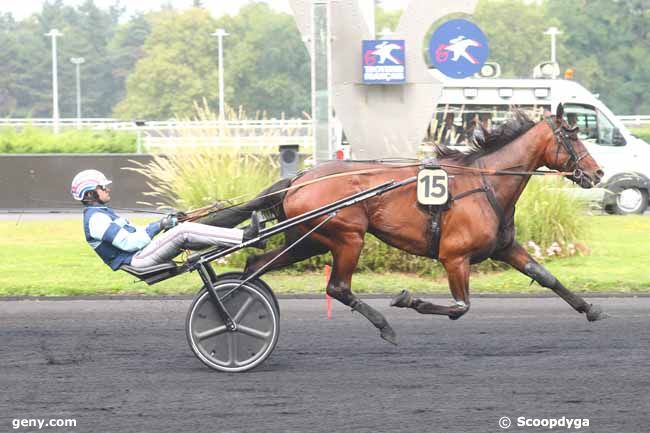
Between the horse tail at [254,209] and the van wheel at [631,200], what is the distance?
1125cm

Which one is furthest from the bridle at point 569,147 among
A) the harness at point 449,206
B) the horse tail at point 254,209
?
the horse tail at point 254,209

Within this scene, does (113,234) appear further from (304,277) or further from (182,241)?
(304,277)

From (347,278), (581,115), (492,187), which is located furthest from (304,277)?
(581,115)

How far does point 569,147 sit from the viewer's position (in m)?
7.71

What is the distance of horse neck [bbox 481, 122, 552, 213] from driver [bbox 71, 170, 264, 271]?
1751 mm

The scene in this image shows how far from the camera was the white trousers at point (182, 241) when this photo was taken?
22.8ft

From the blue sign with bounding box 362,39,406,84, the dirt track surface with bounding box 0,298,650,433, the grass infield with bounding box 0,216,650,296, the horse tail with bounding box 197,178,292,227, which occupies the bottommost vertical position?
the grass infield with bounding box 0,216,650,296

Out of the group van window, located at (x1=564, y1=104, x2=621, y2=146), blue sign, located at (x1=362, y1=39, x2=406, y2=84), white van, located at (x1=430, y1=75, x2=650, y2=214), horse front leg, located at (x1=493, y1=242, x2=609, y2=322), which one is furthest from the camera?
van window, located at (x1=564, y1=104, x2=621, y2=146)

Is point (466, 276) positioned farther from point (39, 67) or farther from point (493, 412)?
point (39, 67)

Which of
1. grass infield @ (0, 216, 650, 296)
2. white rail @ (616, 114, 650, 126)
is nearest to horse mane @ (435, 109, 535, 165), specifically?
grass infield @ (0, 216, 650, 296)

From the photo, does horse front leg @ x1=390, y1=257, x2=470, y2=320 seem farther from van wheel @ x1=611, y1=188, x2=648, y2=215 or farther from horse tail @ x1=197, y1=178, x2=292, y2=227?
van wheel @ x1=611, y1=188, x2=648, y2=215

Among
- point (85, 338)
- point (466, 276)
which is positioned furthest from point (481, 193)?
point (85, 338)

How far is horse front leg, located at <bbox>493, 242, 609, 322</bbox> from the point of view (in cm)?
761

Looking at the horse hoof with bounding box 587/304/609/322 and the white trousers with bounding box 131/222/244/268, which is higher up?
the white trousers with bounding box 131/222/244/268
